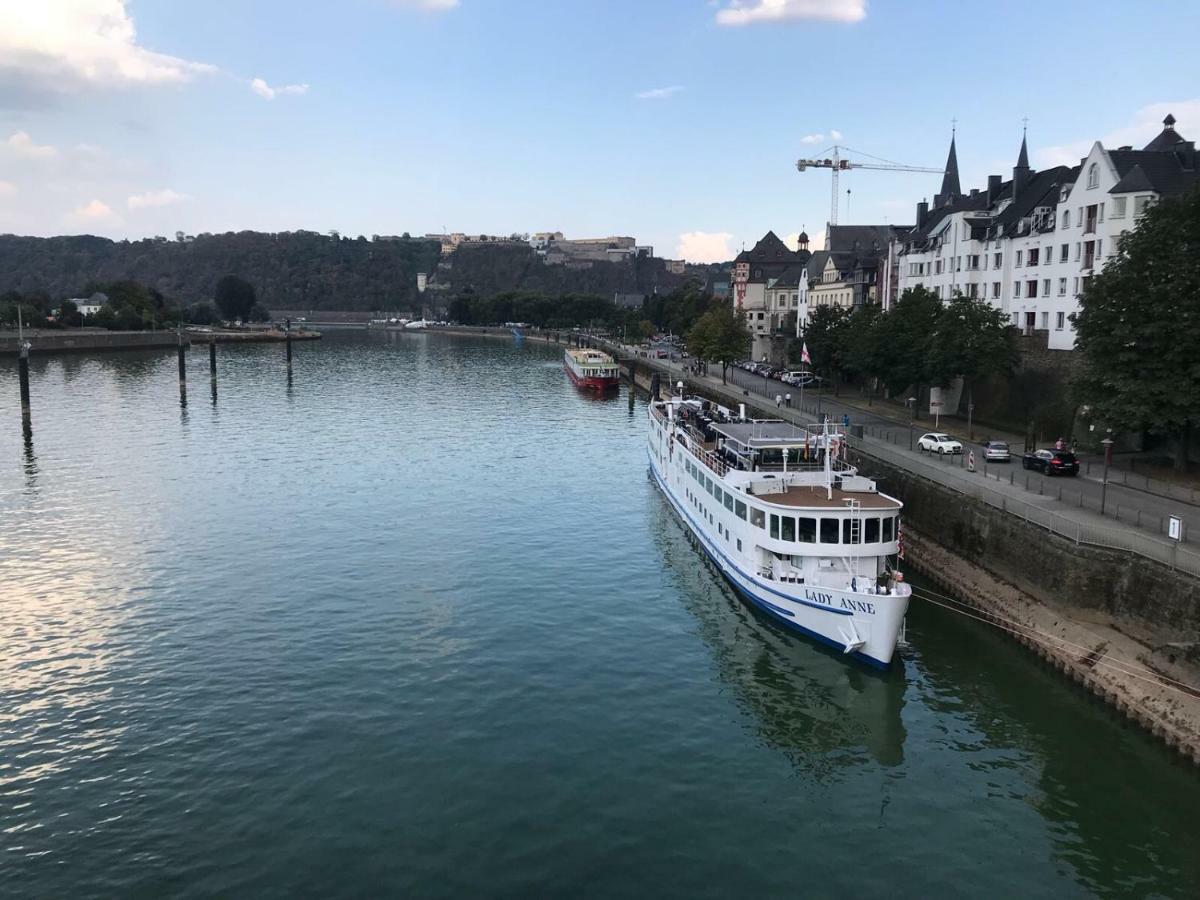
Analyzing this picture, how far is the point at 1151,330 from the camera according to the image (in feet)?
141

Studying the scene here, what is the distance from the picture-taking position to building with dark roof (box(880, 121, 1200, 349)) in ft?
206

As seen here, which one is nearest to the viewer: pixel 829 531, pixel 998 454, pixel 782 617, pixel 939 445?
pixel 829 531

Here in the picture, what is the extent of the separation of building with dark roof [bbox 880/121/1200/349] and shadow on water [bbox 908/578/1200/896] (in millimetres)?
30066

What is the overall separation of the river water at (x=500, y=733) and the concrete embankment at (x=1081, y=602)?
1175 millimetres

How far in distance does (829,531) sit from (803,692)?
22.8ft

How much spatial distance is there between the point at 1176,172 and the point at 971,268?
2357 cm

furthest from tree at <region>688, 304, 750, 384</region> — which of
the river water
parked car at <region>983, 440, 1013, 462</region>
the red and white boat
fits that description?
the river water

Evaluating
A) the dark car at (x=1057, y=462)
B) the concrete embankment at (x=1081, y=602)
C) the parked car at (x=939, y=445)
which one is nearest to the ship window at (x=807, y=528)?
the concrete embankment at (x=1081, y=602)

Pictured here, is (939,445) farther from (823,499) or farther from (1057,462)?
(823,499)

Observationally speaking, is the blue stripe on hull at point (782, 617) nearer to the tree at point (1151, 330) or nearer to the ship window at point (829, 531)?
the ship window at point (829, 531)

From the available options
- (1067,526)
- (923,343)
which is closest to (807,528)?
(1067,526)

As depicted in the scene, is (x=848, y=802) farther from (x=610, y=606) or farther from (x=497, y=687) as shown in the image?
(x=610, y=606)

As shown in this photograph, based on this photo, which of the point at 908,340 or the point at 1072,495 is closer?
the point at 1072,495

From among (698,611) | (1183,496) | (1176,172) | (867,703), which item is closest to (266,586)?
(698,611)
